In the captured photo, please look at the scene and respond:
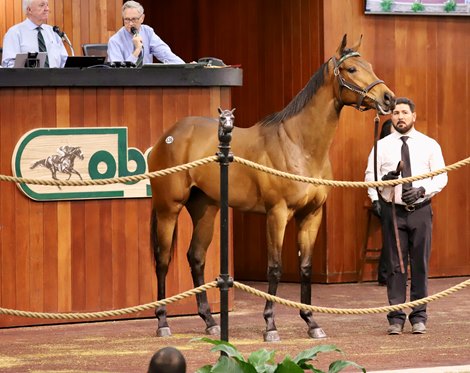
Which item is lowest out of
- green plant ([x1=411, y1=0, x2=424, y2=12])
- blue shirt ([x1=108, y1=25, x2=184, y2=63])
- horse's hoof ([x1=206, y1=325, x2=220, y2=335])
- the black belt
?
horse's hoof ([x1=206, y1=325, x2=220, y2=335])

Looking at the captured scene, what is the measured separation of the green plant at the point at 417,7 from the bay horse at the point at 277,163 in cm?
332

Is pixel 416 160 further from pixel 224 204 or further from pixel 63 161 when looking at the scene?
pixel 224 204

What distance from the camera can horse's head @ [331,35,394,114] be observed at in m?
8.65

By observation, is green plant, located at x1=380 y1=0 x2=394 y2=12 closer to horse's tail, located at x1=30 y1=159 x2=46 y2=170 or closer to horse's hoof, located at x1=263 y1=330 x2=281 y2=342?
horse's tail, located at x1=30 y1=159 x2=46 y2=170

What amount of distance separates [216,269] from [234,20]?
3.52m

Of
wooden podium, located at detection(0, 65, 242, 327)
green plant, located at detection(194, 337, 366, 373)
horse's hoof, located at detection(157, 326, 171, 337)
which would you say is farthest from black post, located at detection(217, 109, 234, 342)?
wooden podium, located at detection(0, 65, 242, 327)

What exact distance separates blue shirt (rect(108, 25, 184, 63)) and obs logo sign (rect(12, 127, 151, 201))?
103 centimetres

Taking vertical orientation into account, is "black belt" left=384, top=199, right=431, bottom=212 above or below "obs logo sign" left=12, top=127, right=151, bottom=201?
below

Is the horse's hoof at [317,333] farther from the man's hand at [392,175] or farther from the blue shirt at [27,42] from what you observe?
the blue shirt at [27,42]

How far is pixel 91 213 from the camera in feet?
31.5

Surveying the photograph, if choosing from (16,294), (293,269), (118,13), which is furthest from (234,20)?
(16,294)

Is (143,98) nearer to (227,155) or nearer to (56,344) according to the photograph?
(56,344)

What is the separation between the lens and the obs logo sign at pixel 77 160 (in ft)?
30.7

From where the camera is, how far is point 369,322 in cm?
948
